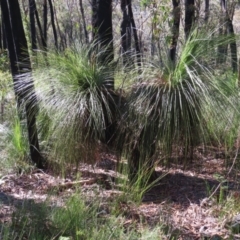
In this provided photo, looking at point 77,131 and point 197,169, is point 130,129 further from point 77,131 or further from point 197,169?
point 197,169

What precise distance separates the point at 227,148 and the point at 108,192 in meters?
1.21

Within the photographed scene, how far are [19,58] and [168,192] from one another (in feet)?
7.23

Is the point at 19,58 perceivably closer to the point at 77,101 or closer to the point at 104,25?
the point at 104,25

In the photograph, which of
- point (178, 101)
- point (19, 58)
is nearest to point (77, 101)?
point (178, 101)

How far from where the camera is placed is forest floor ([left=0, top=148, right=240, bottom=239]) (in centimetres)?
358

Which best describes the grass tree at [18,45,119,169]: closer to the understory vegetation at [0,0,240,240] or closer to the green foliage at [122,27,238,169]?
the understory vegetation at [0,0,240,240]

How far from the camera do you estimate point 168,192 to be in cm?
425

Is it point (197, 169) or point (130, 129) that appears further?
point (197, 169)

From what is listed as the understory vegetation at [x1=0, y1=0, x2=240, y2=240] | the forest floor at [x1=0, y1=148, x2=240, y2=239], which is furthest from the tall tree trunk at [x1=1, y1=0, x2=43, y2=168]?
the forest floor at [x1=0, y1=148, x2=240, y2=239]

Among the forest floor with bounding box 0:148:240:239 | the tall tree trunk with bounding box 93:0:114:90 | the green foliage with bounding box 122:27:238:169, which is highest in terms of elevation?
the tall tree trunk with bounding box 93:0:114:90

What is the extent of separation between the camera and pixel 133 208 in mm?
3781

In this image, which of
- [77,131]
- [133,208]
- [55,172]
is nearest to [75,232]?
[133,208]

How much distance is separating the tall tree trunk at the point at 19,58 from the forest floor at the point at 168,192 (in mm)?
341

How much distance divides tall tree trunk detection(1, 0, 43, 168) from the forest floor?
0.34m
